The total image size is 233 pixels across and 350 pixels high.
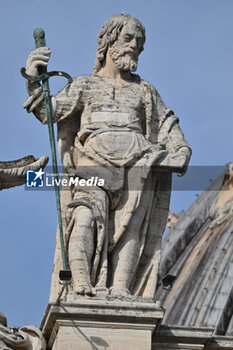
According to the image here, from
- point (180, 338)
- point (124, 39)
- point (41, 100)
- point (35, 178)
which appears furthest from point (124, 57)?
point (180, 338)

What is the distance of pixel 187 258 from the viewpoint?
6731 centimetres

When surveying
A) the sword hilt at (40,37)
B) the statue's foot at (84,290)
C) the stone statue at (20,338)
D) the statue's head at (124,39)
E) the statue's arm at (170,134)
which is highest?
the statue's head at (124,39)

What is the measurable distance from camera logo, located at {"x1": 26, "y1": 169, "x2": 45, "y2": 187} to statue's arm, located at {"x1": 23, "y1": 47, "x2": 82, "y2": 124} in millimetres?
737

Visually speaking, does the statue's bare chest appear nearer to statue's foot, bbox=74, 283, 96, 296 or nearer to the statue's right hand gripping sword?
the statue's right hand gripping sword

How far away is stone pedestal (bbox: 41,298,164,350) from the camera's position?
25.5 metres

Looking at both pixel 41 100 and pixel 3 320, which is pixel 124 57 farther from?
pixel 3 320

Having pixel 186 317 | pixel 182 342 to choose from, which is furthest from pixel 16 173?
pixel 186 317

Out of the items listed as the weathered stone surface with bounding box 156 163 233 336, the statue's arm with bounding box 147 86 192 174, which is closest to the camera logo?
the statue's arm with bounding box 147 86 192 174

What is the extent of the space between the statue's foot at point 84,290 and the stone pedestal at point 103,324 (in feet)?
0.58

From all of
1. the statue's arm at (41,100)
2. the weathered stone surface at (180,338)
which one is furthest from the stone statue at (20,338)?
the statue's arm at (41,100)

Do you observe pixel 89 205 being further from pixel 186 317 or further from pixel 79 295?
pixel 186 317

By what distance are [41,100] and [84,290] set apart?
9.52ft

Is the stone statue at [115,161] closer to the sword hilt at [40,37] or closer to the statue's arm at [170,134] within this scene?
the statue's arm at [170,134]

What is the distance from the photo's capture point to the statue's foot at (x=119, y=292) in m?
26.0
